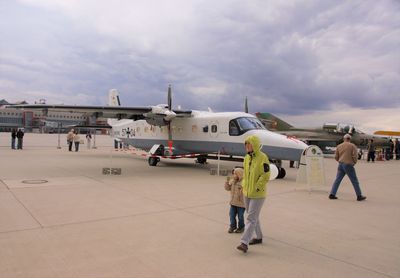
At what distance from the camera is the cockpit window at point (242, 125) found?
538 inches

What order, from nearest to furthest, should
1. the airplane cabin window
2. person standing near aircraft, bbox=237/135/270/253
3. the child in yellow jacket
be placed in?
person standing near aircraft, bbox=237/135/270/253 → the child in yellow jacket → the airplane cabin window

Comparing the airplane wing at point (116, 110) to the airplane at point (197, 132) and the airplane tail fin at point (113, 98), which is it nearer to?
the airplane at point (197, 132)

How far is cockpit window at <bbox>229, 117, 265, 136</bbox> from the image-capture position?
44.9 ft

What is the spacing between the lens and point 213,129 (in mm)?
14961

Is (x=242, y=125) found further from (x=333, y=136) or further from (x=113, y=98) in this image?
(x=333, y=136)

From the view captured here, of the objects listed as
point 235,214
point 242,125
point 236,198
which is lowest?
point 235,214

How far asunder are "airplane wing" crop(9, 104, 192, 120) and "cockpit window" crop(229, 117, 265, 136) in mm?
3163

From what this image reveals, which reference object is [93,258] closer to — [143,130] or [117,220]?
[117,220]

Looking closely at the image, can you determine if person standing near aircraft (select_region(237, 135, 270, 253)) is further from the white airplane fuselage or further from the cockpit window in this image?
the cockpit window

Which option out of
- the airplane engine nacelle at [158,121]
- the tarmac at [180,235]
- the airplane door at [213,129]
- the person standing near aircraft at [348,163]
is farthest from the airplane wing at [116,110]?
the person standing near aircraft at [348,163]

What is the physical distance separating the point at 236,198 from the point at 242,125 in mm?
8817

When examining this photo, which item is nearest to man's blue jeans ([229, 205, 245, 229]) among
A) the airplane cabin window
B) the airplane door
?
the airplane cabin window

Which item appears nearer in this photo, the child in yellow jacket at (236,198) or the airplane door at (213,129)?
the child in yellow jacket at (236,198)

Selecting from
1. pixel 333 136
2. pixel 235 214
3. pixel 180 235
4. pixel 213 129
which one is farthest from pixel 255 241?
pixel 333 136
